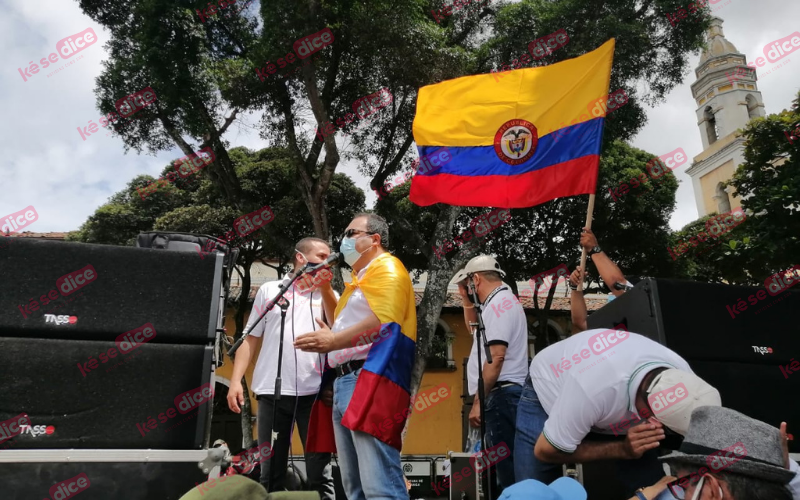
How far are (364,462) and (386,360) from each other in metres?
0.47

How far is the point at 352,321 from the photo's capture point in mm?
2949

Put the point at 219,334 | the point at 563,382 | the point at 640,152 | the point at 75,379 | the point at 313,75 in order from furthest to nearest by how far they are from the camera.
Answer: the point at 640,152 → the point at 313,75 → the point at 219,334 → the point at 75,379 → the point at 563,382

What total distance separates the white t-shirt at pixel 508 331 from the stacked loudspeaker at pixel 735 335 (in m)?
0.86

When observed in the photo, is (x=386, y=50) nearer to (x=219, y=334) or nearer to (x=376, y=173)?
(x=376, y=173)

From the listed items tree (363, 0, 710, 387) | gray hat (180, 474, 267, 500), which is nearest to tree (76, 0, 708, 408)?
tree (363, 0, 710, 387)

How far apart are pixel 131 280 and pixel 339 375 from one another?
3.86ft

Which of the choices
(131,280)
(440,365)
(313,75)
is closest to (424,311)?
(313,75)

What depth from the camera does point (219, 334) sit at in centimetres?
327

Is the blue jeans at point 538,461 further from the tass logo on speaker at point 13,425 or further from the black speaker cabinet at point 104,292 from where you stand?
the tass logo on speaker at point 13,425

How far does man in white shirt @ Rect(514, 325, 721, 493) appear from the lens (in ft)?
7.04

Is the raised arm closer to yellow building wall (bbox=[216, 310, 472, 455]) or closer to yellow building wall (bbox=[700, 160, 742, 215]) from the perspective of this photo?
yellow building wall (bbox=[216, 310, 472, 455])

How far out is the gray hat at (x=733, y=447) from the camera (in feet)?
5.16

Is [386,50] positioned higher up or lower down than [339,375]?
higher up

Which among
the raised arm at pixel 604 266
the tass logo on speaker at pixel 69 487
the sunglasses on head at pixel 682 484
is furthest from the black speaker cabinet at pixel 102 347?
the raised arm at pixel 604 266
